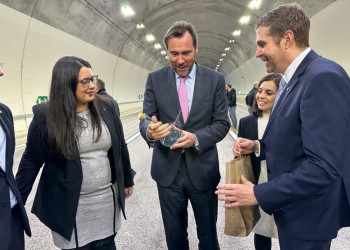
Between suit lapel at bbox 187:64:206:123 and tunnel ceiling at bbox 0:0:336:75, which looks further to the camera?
tunnel ceiling at bbox 0:0:336:75

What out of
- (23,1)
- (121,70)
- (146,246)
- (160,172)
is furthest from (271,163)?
(121,70)

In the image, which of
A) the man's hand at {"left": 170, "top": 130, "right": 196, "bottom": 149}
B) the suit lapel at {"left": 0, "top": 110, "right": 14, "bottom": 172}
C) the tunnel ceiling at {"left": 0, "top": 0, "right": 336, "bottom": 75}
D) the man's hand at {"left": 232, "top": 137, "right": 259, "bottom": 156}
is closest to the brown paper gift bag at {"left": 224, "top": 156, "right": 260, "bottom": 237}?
the man's hand at {"left": 232, "top": 137, "right": 259, "bottom": 156}

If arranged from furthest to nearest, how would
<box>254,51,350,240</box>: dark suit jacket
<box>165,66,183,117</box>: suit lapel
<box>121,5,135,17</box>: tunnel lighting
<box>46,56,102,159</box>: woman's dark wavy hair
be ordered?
<box>121,5,135,17</box>: tunnel lighting < <box>165,66,183,117</box>: suit lapel < <box>46,56,102,159</box>: woman's dark wavy hair < <box>254,51,350,240</box>: dark suit jacket

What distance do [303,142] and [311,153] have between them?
7cm

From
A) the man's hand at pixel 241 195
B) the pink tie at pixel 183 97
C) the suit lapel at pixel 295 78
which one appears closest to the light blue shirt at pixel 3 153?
the pink tie at pixel 183 97

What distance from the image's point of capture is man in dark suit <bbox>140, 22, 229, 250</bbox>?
2.05 m

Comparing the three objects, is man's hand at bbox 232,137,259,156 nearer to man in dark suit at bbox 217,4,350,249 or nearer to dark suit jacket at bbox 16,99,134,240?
man in dark suit at bbox 217,4,350,249

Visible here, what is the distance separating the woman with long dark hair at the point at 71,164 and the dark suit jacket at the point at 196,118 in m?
0.47

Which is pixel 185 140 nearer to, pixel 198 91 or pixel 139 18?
pixel 198 91

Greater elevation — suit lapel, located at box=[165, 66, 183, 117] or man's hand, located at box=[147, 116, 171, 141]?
suit lapel, located at box=[165, 66, 183, 117]

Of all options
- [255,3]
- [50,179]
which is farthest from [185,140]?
[255,3]

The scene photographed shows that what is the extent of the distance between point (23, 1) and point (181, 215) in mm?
A: 8296

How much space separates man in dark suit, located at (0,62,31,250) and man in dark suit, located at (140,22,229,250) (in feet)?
3.38

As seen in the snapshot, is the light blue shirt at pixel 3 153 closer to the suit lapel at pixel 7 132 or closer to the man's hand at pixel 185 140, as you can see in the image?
the suit lapel at pixel 7 132
